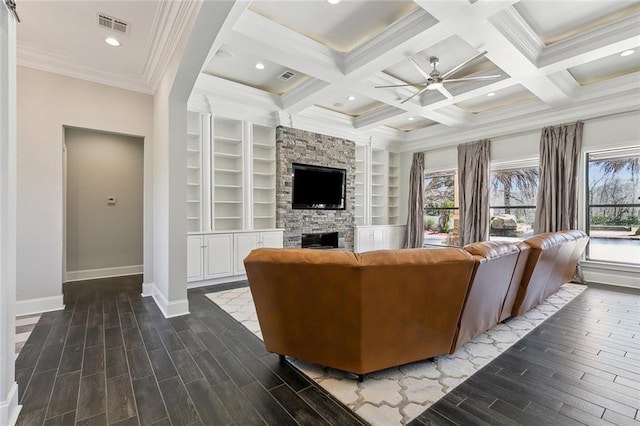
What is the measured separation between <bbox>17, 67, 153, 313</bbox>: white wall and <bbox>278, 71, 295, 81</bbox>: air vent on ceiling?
2535mm

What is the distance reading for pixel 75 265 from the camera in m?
4.86

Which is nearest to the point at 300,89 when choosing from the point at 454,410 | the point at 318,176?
the point at 318,176

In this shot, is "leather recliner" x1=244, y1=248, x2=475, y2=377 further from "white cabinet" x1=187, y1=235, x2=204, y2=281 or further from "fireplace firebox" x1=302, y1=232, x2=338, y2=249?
"fireplace firebox" x1=302, y1=232, x2=338, y2=249

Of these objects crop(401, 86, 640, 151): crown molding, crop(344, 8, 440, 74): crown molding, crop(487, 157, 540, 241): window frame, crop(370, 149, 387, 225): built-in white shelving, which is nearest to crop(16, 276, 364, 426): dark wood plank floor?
crop(344, 8, 440, 74): crown molding

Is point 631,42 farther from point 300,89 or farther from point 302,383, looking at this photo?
point 302,383

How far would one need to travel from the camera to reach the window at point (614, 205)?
4590 mm

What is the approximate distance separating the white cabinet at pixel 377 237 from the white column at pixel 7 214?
561cm

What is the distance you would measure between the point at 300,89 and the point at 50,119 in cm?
339

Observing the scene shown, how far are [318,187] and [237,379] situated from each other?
4435mm

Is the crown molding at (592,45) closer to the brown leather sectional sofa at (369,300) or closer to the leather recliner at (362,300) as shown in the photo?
the brown leather sectional sofa at (369,300)

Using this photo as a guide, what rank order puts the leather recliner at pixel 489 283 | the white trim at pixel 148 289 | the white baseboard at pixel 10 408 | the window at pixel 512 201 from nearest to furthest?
1. the white baseboard at pixel 10 408
2. the leather recliner at pixel 489 283
3. the white trim at pixel 148 289
4. the window at pixel 512 201

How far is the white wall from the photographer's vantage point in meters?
3.44

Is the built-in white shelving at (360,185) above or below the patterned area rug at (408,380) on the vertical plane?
above

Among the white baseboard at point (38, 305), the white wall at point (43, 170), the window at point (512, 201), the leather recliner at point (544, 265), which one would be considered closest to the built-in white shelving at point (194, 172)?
the white wall at point (43, 170)
